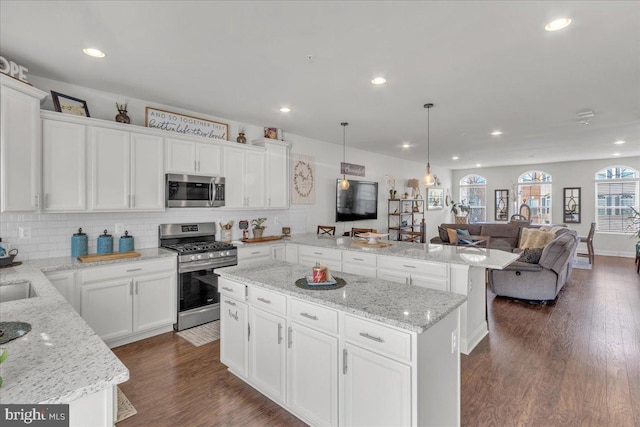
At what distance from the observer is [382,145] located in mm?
6562

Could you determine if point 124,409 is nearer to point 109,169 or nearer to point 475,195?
point 109,169

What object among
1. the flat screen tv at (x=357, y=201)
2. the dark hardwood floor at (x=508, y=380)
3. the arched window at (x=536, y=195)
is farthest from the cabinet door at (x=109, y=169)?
the arched window at (x=536, y=195)

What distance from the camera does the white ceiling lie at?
2043 millimetres

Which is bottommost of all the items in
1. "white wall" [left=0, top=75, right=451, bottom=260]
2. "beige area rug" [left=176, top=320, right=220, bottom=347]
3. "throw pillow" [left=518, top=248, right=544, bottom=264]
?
"beige area rug" [left=176, top=320, right=220, bottom=347]

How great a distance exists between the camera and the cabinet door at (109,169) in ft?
10.6

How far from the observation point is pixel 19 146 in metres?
2.61

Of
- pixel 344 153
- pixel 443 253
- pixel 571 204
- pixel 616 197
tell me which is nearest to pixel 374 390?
pixel 443 253

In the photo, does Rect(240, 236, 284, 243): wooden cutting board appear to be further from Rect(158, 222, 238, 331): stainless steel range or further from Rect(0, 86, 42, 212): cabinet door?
Rect(0, 86, 42, 212): cabinet door

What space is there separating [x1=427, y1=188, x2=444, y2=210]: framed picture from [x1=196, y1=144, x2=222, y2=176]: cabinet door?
7364 millimetres

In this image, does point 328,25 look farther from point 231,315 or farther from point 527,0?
point 231,315

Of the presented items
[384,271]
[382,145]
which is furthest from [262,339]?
[382,145]

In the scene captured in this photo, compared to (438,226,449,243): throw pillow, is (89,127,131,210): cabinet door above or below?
above

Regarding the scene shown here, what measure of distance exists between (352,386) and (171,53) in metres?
2.80

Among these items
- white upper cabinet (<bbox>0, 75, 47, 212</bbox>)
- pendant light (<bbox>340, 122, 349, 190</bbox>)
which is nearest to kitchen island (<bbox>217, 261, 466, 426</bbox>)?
white upper cabinet (<bbox>0, 75, 47, 212</bbox>)
